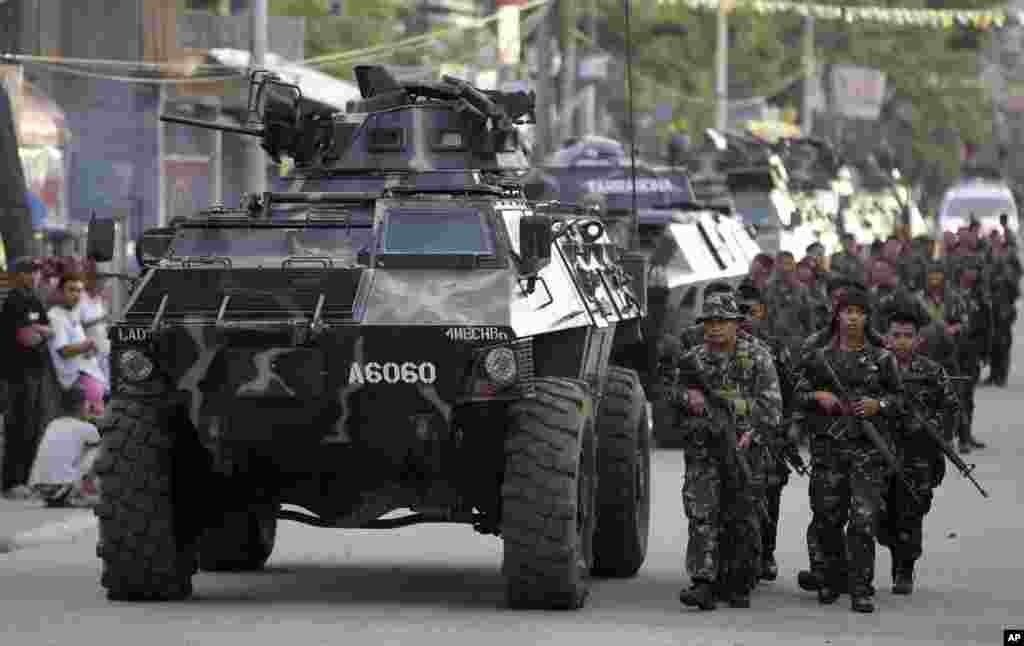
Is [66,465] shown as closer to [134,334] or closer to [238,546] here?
[238,546]

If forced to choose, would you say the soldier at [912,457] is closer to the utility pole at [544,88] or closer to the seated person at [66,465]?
the seated person at [66,465]

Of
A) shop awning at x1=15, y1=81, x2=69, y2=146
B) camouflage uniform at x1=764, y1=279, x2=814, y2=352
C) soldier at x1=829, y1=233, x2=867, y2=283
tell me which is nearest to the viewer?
camouflage uniform at x1=764, y1=279, x2=814, y2=352

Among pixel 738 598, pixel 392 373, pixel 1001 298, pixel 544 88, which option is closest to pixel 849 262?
pixel 1001 298

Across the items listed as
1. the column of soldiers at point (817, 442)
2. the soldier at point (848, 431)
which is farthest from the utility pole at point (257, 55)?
the soldier at point (848, 431)

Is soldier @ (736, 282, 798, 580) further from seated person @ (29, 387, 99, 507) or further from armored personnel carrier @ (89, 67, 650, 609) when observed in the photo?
seated person @ (29, 387, 99, 507)

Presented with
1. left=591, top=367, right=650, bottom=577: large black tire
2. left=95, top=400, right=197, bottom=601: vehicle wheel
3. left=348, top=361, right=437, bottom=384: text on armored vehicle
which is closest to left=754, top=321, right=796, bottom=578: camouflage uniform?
left=591, top=367, right=650, bottom=577: large black tire

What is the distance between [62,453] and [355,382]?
661 cm

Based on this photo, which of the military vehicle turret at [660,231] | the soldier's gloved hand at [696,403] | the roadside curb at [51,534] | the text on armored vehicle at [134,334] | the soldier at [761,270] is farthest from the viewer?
the military vehicle turret at [660,231]

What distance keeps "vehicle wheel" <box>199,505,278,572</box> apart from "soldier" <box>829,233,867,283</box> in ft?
45.0

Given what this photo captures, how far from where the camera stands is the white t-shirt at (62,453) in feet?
64.0

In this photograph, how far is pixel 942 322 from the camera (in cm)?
2423

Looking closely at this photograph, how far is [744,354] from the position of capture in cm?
1404

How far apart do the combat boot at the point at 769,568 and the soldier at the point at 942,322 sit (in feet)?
28.0

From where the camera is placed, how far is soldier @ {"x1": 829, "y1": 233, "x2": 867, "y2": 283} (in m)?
30.0
